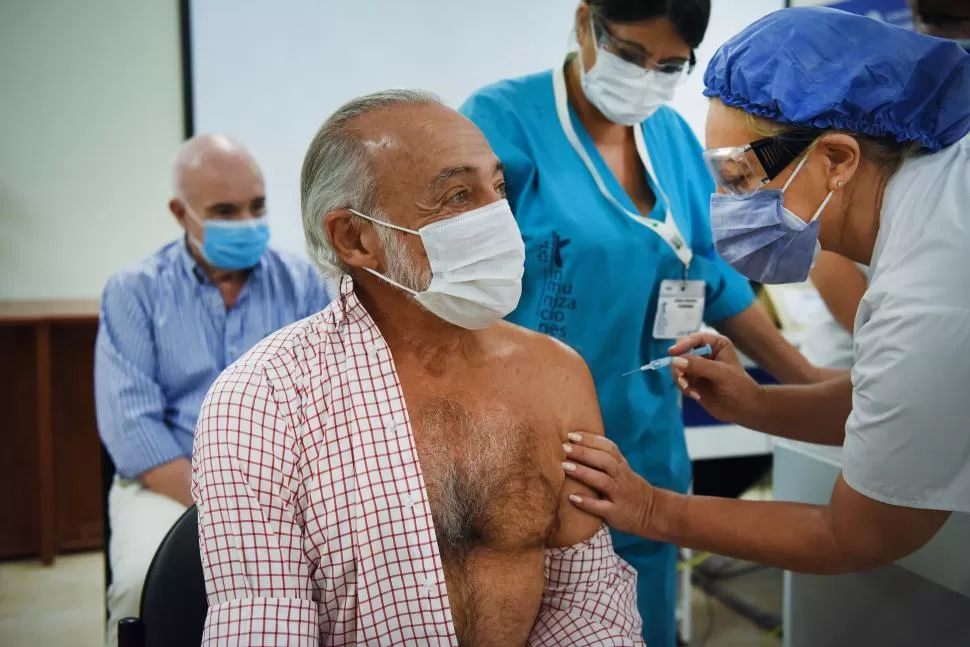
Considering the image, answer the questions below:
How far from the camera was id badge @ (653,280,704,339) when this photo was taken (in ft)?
5.78

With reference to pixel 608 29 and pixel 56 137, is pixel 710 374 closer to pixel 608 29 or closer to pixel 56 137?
pixel 608 29

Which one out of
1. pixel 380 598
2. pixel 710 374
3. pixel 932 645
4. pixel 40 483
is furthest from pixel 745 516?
pixel 40 483

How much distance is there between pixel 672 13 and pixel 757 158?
1.62 feet

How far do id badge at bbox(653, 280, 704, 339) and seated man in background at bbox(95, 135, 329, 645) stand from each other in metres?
1.34

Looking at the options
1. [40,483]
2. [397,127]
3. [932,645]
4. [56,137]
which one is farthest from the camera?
[56,137]

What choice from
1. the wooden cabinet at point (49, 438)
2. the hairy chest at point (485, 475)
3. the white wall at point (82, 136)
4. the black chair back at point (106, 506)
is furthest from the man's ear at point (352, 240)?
the white wall at point (82, 136)

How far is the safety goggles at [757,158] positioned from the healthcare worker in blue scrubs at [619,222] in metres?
0.35

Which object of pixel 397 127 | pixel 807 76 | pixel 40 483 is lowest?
pixel 40 483

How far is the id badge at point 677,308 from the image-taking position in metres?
1.76

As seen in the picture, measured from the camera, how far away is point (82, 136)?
3.70 metres

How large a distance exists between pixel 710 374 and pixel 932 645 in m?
0.84

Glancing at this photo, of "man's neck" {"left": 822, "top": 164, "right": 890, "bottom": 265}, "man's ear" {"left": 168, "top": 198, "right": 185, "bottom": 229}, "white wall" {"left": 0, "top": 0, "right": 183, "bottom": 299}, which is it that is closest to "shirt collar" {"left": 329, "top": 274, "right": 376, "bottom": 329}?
"man's neck" {"left": 822, "top": 164, "right": 890, "bottom": 265}

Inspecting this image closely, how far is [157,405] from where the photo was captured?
236 cm

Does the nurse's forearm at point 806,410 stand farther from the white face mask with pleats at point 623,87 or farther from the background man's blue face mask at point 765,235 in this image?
the white face mask with pleats at point 623,87
